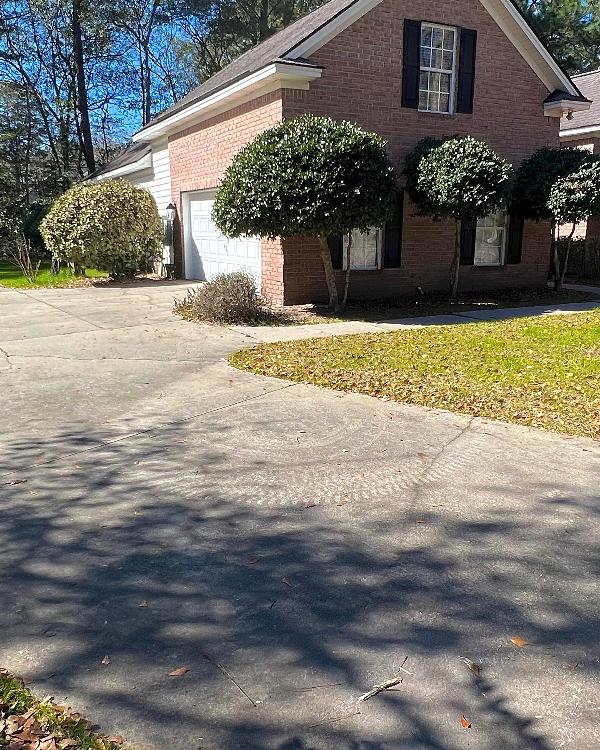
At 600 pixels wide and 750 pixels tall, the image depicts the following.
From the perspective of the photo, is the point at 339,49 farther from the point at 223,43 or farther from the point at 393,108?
the point at 223,43

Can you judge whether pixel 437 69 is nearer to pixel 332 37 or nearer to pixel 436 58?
pixel 436 58

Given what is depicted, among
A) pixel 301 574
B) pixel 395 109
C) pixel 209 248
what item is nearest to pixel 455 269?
pixel 395 109

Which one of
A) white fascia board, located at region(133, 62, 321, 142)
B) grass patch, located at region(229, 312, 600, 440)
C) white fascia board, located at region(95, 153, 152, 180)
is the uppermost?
white fascia board, located at region(133, 62, 321, 142)

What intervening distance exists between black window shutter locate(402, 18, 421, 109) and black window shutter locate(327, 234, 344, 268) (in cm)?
312

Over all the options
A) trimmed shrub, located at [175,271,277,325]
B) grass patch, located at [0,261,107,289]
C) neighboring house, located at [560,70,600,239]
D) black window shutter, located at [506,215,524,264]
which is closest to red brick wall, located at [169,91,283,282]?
trimmed shrub, located at [175,271,277,325]

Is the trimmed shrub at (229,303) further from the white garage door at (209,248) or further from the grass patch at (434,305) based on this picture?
the white garage door at (209,248)

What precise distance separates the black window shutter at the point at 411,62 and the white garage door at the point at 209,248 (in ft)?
13.8

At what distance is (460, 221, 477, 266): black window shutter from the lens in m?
13.9

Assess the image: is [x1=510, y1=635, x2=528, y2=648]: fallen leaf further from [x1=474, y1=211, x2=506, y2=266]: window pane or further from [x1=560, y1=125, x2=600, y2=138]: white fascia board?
[x1=560, y1=125, x2=600, y2=138]: white fascia board

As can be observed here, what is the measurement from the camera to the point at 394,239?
510 inches

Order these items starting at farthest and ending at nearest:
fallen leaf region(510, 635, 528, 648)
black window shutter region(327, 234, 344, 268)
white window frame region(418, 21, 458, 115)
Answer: white window frame region(418, 21, 458, 115), black window shutter region(327, 234, 344, 268), fallen leaf region(510, 635, 528, 648)

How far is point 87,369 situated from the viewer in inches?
279

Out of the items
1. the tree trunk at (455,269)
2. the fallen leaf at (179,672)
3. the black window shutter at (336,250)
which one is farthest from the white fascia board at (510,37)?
the fallen leaf at (179,672)

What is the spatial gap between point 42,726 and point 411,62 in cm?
1301
